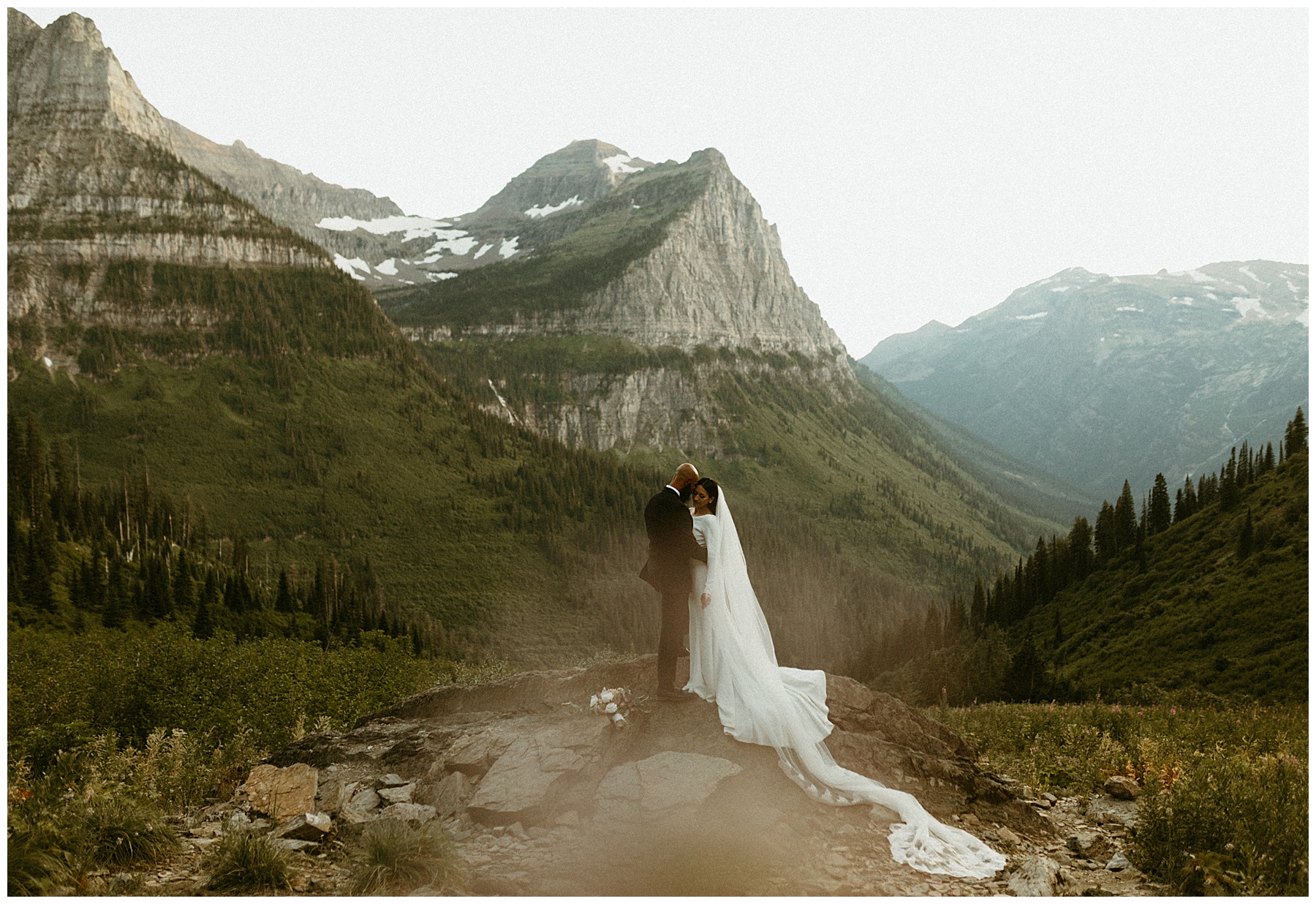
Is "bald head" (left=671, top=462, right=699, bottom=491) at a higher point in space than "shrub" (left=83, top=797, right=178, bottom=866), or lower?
higher

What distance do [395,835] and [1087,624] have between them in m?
79.7

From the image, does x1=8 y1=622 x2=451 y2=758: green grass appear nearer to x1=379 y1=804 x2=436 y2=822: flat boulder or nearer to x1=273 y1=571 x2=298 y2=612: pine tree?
x1=379 y1=804 x2=436 y2=822: flat boulder

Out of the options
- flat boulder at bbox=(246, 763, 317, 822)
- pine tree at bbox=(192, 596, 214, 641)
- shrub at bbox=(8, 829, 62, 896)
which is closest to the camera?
shrub at bbox=(8, 829, 62, 896)

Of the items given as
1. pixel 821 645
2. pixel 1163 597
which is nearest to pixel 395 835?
pixel 1163 597

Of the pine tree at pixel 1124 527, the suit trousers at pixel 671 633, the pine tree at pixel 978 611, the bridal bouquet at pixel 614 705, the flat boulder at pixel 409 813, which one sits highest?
the suit trousers at pixel 671 633

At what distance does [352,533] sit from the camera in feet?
488

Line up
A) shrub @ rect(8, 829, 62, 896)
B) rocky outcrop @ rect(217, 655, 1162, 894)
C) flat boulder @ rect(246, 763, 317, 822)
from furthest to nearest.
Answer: flat boulder @ rect(246, 763, 317, 822)
rocky outcrop @ rect(217, 655, 1162, 894)
shrub @ rect(8, 829, 62, 896)

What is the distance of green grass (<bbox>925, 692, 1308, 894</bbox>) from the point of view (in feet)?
33.1

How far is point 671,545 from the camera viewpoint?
1384 centimetres

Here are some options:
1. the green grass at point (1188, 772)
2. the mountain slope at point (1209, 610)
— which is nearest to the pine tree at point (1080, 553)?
the mountain slope at point (1209, 610)

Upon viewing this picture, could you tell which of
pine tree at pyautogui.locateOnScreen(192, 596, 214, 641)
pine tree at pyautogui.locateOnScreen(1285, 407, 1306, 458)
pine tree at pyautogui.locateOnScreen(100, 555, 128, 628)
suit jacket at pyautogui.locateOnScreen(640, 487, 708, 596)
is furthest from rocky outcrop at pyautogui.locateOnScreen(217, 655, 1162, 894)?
pine tree at pyautogui.locateOnScreen(1285, 407, 1306, 458)

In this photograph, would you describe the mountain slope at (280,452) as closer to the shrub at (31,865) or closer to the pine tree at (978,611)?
the pine tree at (978,611)

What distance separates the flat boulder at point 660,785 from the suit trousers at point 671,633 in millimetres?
1887

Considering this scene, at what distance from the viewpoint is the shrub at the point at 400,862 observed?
9.89 m
